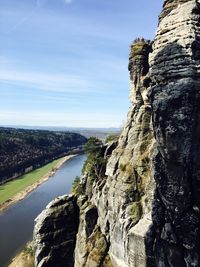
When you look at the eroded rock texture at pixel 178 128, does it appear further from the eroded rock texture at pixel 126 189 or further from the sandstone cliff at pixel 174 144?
the eroded rock texture at pixel 126 189

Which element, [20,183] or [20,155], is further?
[20,155]

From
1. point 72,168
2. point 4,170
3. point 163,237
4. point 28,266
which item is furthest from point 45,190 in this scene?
point 163,237

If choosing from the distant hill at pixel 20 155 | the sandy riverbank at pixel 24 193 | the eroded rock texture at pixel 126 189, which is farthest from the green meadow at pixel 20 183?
the eroded rock texture at pixel 126 189

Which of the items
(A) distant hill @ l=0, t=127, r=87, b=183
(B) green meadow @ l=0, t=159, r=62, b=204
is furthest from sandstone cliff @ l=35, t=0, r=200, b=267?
(A) distant hill @ l=0, t=127, r=87, b=183

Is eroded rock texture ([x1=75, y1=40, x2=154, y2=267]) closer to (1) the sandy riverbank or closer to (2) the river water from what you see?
(2) the river water

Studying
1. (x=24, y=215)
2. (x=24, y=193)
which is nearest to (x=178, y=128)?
(x=24, y=215)

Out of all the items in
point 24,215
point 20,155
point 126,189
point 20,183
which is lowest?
point 24,215

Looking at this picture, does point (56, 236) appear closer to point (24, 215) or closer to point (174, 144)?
point (174, 144)
